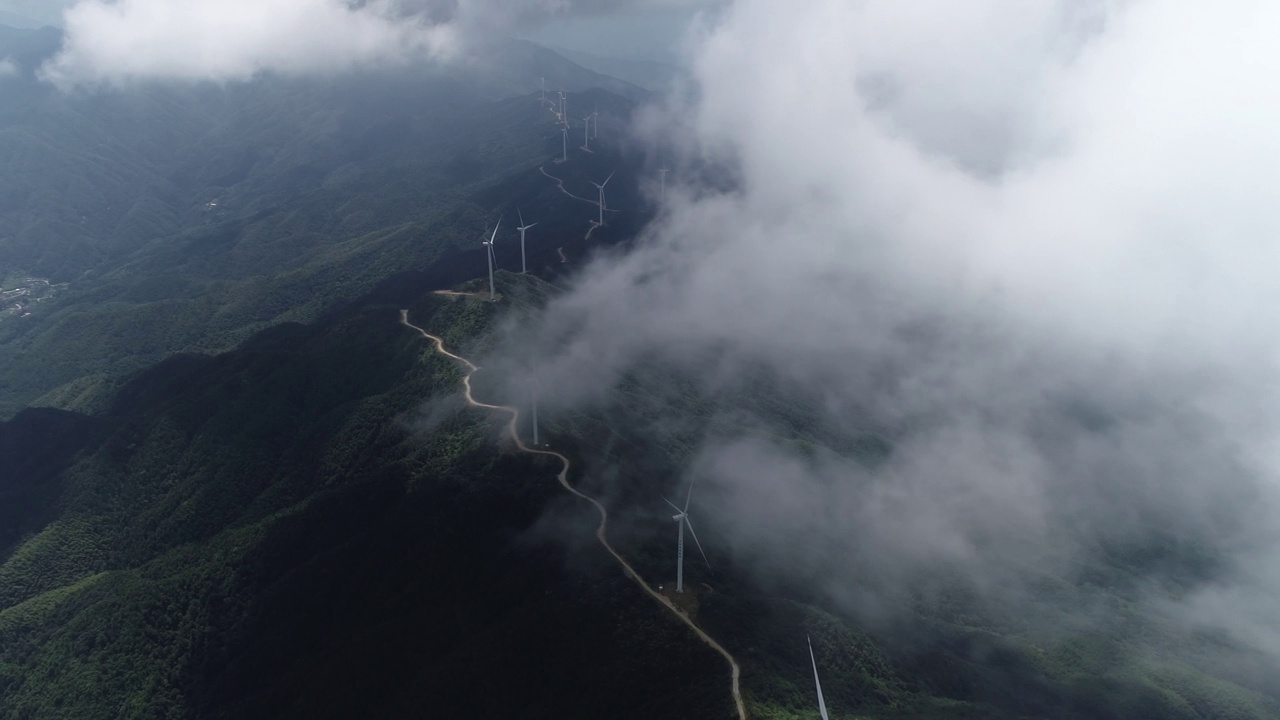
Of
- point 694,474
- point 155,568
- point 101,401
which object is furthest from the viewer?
point 101,401

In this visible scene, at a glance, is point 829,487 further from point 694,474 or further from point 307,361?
point 307,361

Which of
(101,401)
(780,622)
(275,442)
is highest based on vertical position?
(780,622)

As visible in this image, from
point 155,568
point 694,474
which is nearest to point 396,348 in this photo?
point 155,568

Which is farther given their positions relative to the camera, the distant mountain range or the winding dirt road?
the distant mountain range

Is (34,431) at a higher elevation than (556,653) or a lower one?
lower

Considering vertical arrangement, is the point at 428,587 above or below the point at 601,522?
below

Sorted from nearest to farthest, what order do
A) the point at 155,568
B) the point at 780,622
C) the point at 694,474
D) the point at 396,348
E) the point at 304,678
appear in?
the point at 780,622, the point at 304,678, the point at 155,568, the point at 694,474, the point at 396,348

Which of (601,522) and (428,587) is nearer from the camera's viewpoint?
(428,587)

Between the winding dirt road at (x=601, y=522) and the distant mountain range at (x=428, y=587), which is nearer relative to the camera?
the winding dirt road at (x=601, y=522)
